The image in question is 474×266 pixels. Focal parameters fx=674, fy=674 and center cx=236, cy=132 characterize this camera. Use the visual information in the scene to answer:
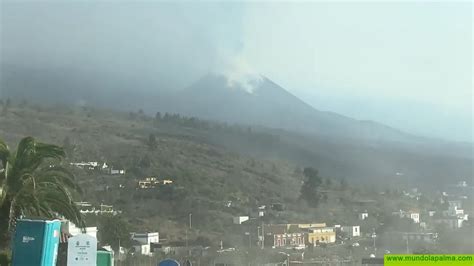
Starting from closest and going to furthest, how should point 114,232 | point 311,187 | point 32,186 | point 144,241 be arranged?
point 32,186, point 114,232, point 144,241, point 311,187

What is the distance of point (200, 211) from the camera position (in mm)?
45312

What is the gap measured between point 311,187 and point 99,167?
1643 cm

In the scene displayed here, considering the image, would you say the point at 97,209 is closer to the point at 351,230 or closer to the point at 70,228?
the point at 351,230

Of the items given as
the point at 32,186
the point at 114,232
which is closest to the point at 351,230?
the point at 114,232

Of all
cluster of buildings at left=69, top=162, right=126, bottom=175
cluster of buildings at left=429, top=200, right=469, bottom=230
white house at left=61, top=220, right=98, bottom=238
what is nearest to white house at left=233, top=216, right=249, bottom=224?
cluster of buildings at left=69, top=162, right=126, bottom=175

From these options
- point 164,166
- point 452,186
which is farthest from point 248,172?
point 452,186

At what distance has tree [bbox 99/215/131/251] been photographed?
3193 cm

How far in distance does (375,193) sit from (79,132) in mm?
25272

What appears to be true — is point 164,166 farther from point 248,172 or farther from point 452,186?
point 452,186

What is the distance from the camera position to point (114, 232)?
33906 millimetres

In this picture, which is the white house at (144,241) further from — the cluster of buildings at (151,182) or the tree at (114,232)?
the cluster of buildings at (151,182)

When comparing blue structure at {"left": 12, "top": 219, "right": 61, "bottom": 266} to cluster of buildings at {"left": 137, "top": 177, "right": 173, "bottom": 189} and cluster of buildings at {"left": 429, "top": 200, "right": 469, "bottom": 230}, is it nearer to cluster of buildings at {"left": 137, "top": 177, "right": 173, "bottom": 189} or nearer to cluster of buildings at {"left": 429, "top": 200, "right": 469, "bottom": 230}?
cluster of buildings at {"left": 137, "top": 177, "right": 173, "bottom": 189}

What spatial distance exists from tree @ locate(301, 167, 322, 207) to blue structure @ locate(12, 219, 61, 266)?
39089mm

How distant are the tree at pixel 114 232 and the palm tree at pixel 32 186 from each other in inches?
526
